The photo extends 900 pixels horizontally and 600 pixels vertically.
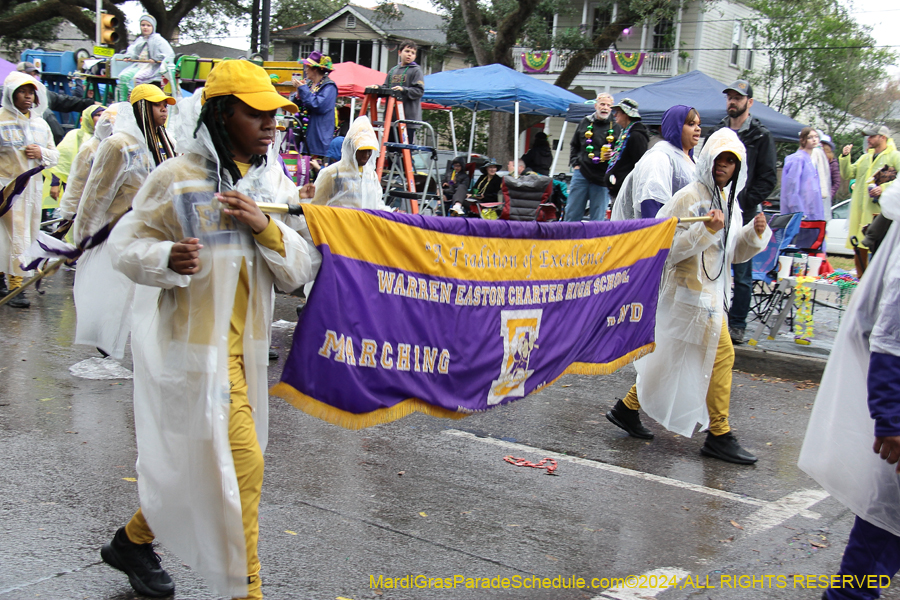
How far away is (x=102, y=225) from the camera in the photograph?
19.9 feet

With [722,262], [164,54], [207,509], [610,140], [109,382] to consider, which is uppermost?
[164,54]

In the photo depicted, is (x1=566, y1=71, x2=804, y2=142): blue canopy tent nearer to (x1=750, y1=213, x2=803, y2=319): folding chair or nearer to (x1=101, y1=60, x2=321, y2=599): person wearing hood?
(x1=750, y1=213, x2=803, y2=319): folding chair

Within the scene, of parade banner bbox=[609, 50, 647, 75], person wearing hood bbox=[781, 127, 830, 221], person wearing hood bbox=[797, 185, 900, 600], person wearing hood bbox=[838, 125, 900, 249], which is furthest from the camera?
parade banner bbox=[609, 50, 647, 75]

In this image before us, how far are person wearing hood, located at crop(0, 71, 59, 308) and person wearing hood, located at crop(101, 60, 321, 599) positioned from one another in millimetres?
6833

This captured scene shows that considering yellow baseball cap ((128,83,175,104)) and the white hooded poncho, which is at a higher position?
yellow baseball cap ((128,83,175,104))

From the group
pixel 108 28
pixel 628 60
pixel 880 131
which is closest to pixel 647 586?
pixel 880 131

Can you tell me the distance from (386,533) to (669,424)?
2290mm

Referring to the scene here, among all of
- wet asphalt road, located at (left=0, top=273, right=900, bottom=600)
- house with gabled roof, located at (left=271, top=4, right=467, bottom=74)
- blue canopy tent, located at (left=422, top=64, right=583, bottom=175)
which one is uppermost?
house with gabled roof, located at (left=271, top=4, right=467, bottom=74)

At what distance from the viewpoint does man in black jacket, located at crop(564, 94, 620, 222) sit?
9.98 meters

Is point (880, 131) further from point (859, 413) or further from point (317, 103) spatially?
point (859, 413)

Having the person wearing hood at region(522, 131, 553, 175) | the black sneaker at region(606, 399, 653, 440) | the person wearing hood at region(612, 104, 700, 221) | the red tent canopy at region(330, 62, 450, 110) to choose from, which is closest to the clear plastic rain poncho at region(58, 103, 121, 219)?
the person wearing hood at region(612, 104, 700, 221)

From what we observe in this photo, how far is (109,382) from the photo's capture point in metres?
6.48

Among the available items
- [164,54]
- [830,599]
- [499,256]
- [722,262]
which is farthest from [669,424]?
[164,54]

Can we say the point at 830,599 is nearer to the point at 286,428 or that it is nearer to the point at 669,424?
the point at 669,424
